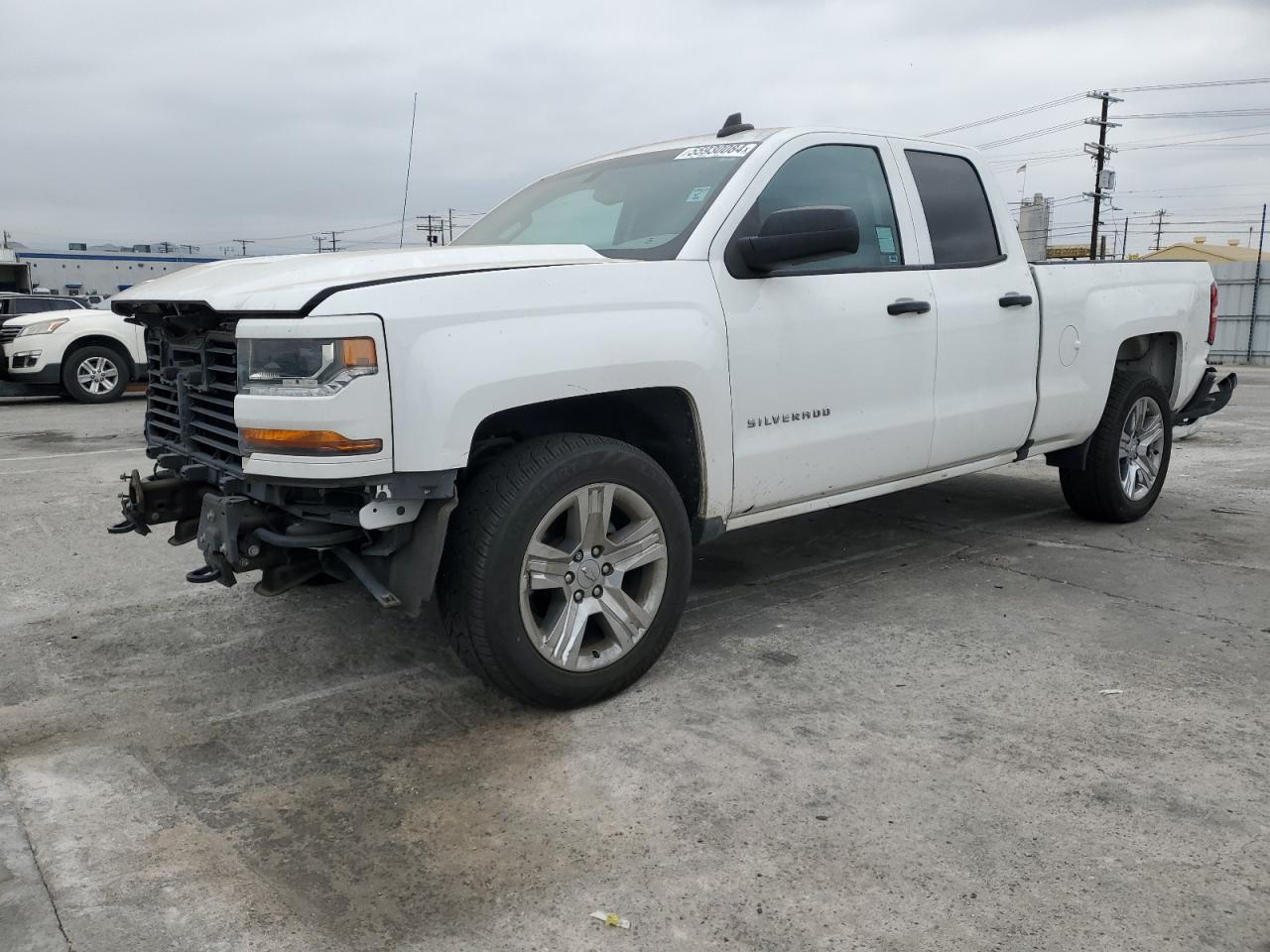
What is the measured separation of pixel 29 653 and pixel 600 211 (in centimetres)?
281

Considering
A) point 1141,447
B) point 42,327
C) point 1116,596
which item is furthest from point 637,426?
point 42,327

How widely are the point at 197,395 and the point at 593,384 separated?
4.26 feet

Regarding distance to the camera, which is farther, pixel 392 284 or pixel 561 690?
pixel 561 690

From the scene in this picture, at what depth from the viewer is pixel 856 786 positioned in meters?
2.92

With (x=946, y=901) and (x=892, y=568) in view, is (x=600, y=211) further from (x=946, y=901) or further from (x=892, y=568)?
(x=946, y=901)

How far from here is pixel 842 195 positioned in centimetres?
425

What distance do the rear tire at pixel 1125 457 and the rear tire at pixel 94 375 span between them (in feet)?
41.5

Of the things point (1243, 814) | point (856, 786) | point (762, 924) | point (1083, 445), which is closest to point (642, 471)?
point (856, 786)

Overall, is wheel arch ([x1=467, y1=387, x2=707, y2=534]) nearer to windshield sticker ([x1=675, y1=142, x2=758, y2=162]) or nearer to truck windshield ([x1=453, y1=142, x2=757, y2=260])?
truck windshield ([x1=453, y1=142, x2=757, y2=260])

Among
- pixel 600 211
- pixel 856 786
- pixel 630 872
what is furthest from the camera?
pixel 600 211

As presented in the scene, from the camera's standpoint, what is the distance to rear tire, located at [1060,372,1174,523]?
18.3 feet

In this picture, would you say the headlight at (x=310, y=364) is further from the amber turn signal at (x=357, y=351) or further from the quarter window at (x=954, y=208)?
the quarter window at (x=954, y=208)

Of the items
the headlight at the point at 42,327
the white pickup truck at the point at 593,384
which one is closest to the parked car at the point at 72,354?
the headlight at the point at 42,327

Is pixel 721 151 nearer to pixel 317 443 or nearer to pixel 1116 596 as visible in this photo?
pixel 317 443
